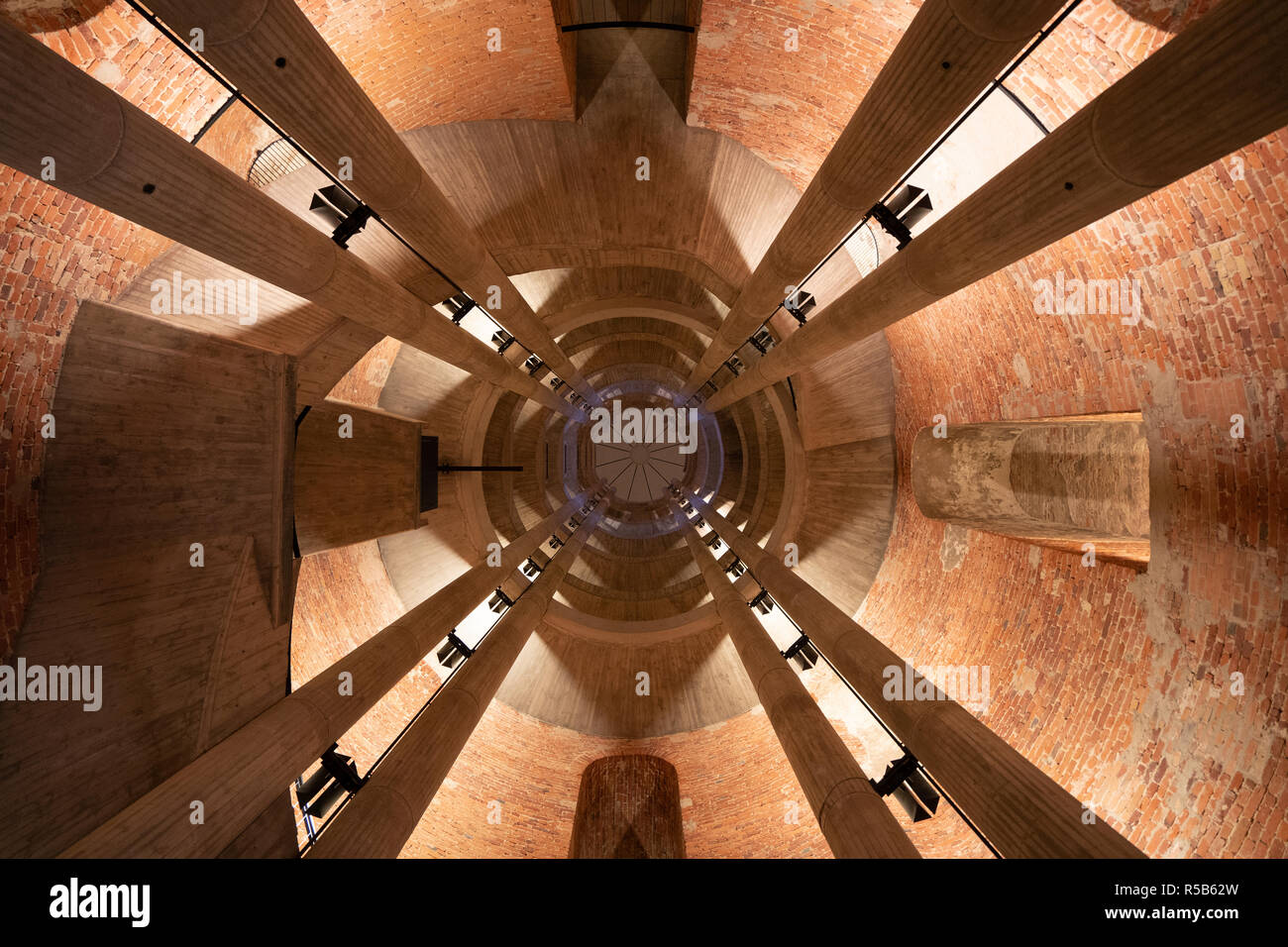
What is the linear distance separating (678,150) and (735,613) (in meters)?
6.96

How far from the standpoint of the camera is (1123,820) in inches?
241

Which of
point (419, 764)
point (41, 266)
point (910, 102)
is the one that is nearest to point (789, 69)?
point (910, 102)

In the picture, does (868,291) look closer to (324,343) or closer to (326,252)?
(326,252)

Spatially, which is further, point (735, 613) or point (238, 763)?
point (735, 613)

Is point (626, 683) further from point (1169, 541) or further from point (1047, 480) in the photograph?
point (1169, 541)

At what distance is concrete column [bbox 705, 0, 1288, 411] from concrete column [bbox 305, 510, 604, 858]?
6332 millimetres

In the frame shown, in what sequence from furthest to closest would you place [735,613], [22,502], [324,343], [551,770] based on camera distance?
[551,770] → [735,613] → [324,343] → [22,502]

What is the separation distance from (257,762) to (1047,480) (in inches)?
315

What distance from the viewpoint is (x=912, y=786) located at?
562 cm

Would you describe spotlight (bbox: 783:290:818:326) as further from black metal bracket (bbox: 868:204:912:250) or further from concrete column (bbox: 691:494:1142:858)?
concrete column (bbox: 691:494:1142:858)

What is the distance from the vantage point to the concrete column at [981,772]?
3.67 meters

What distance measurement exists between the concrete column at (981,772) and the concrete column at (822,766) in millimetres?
528

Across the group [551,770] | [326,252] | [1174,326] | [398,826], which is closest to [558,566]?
[551,770]

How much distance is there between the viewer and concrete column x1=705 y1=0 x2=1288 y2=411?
2654 mm
